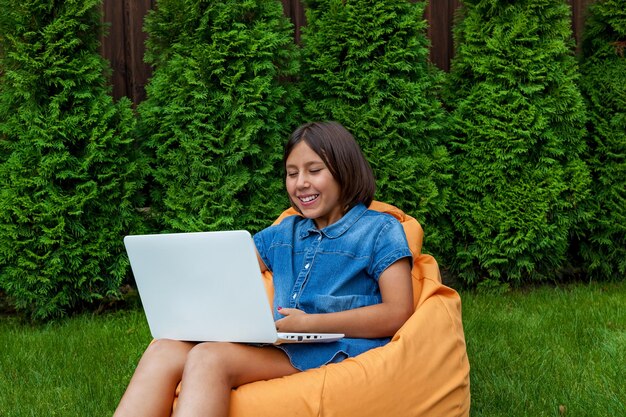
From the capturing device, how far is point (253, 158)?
4.31 m

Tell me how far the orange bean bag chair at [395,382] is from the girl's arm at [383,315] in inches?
2.0

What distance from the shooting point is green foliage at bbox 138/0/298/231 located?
13.8 feet

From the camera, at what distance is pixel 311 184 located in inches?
102

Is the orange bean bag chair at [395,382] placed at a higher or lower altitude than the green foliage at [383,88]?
lower

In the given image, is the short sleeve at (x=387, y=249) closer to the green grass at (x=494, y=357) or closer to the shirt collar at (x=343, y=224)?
the shirt collar at (x=343, y=224)

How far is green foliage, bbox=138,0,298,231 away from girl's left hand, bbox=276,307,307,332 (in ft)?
6.50

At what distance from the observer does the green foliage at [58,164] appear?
415cm

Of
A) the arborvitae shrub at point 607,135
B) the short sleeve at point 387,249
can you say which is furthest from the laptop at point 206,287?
the arborvitae shrub at point 607,135

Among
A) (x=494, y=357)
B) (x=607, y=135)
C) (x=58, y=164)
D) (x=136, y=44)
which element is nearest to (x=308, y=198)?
(x=494, y=357)

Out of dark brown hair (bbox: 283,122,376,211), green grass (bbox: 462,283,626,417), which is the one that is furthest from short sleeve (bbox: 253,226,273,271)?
green grass (bbox: 462,283,626,417)

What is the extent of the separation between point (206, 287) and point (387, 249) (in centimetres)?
70

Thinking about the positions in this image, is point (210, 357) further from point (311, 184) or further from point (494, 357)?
point (494, 357)

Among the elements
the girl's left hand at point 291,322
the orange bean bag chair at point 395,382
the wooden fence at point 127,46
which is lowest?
the orange bean bag chair at point 395,382

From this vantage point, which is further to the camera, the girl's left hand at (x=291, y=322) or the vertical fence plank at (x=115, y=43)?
the vertical fence plank at (x=115, y=43)
